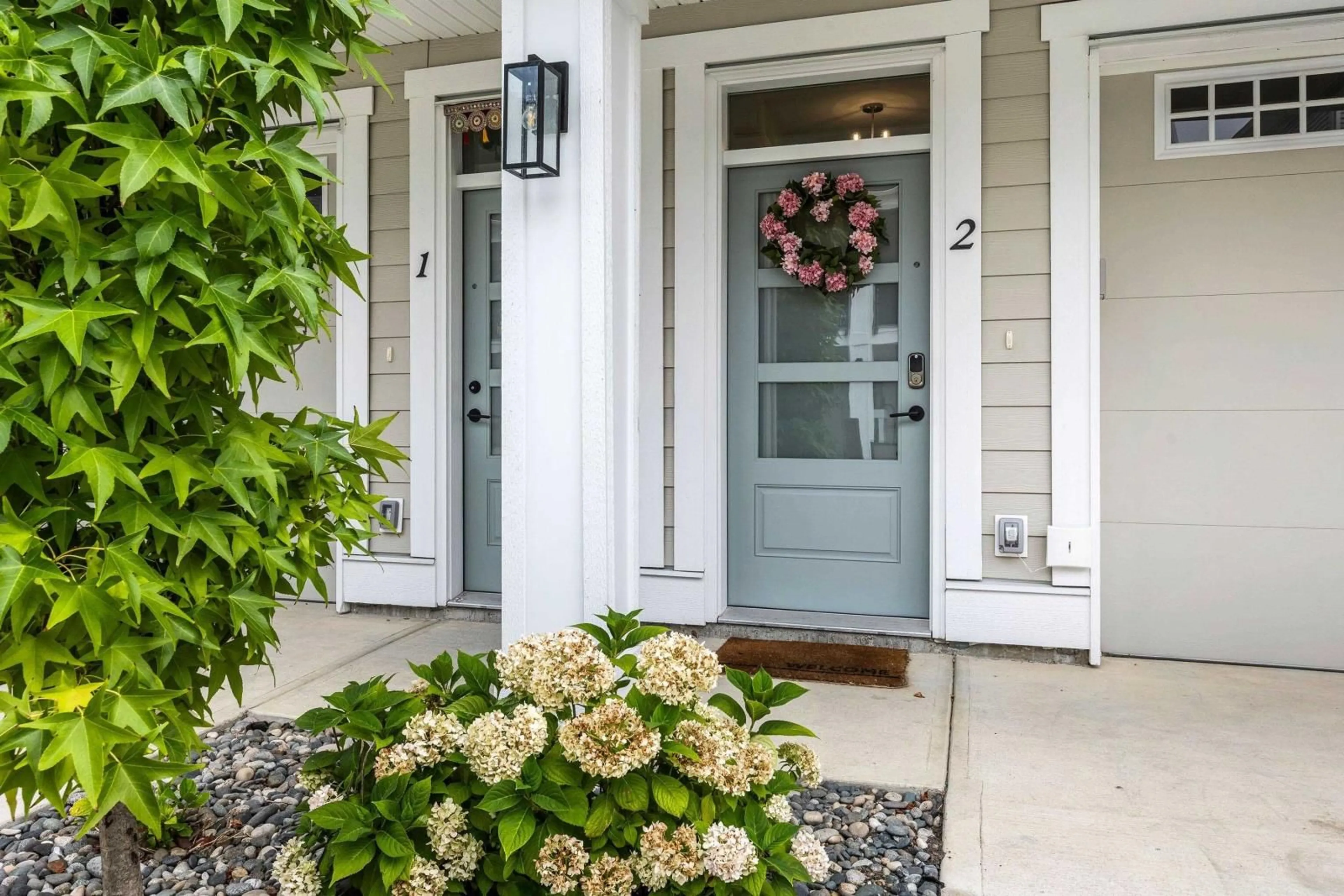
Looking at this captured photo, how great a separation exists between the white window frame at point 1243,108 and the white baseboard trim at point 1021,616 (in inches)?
63.2

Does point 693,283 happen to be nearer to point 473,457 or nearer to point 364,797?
point 473,457

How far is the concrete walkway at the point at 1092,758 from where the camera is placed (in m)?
1.74

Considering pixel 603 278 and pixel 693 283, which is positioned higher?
pixel 693 283

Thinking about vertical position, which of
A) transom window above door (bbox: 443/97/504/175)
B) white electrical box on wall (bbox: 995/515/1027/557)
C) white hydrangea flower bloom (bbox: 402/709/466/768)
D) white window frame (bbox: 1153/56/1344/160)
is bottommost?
white hydrangea flower bloom (bbox: 402/709/466/768)

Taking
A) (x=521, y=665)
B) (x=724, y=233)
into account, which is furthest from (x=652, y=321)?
(x=521, y=665)

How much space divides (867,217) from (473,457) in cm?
199

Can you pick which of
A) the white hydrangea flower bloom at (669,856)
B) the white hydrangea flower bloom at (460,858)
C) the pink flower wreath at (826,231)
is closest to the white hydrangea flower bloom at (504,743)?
the white hydrangea flower bloom at (460,858)

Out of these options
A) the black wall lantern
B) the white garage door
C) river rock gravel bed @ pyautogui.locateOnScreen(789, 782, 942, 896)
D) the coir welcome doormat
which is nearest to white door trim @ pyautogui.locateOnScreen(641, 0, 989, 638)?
the coir welcome doormat

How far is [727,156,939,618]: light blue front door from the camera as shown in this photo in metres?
3.38

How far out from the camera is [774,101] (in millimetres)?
3539

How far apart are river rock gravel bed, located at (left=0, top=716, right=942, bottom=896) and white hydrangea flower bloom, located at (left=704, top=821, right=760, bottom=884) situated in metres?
0.38

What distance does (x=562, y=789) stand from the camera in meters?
1.42

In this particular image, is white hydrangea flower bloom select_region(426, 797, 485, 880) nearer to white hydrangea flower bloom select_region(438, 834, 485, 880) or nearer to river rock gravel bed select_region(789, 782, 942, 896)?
white hydrangea flower bloom select_region(438, 834, 485, 880)

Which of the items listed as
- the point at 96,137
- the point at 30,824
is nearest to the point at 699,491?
the point at 30,824
